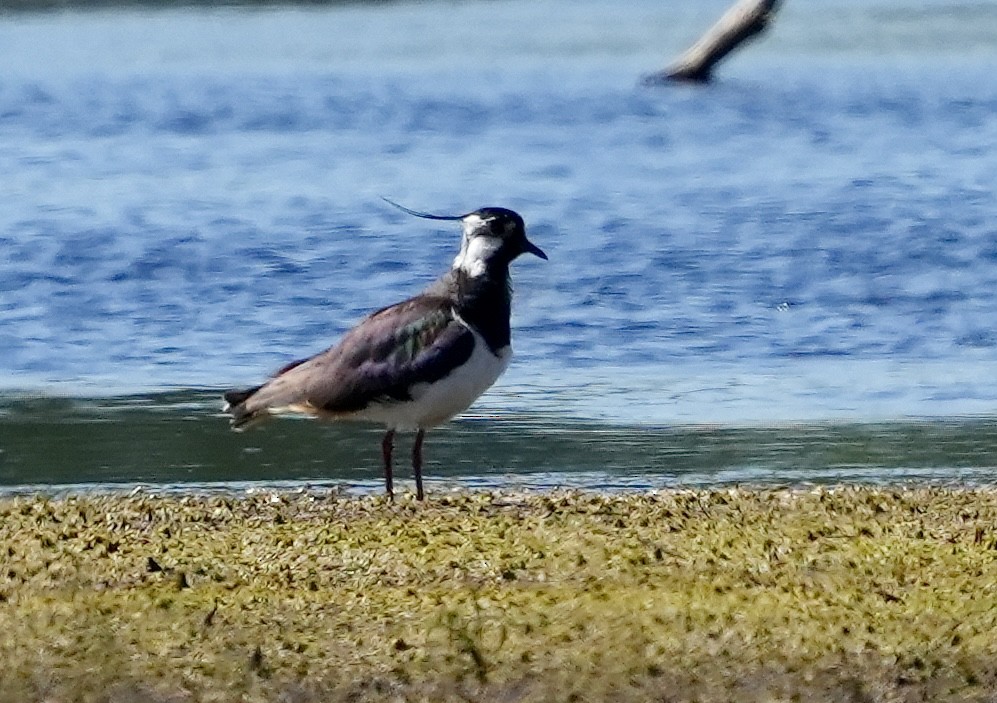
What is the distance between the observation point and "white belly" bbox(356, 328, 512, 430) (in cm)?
722

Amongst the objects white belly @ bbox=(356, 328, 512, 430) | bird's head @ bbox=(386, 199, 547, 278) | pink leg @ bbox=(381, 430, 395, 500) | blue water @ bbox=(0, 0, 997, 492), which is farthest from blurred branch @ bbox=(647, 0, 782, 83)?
white belly @ bbox=(356, 328, 512, 430)

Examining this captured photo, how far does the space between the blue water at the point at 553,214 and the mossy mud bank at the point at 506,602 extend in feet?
5.47

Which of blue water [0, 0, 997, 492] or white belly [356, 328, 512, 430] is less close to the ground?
white belly [356, 328, 512, 430]

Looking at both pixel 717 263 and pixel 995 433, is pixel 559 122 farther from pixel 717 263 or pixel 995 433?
pixel 995 433

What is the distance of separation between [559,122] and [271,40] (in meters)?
15.7

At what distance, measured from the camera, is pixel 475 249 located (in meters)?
7.53

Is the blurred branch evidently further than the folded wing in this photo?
Yes

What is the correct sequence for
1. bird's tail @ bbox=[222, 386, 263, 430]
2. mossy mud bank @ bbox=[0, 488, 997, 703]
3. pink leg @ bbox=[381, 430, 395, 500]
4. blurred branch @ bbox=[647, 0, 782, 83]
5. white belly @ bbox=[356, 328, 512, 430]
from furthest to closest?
blurred branch @ bbox=[647, 0, 782, 83] < bird's tail @ bbox=[222, 386, 263, 430] < pink leg @ bbox=[381, 430, 395, 500] < white belly @ bbox=[356, 328, 512, 430] < mossy mud bank @ bbox=[0, 488, 997, 703]

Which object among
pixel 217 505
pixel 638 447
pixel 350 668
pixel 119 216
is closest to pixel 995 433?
pixel 638 447

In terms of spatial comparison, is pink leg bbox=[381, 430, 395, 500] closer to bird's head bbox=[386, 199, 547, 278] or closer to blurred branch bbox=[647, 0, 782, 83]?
bird's head bbox=[386, 199, 547, 278]

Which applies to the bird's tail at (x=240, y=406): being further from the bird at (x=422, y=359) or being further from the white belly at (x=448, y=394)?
the white belly at (x=448, y=394)

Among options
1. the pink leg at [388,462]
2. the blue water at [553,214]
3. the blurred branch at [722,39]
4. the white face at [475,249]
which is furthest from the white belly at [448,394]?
the blurred branch at [722,39]

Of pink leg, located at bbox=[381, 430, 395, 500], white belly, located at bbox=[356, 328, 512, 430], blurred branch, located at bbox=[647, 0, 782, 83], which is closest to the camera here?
white belly, located at bbox=[356, 328, 512, 430]

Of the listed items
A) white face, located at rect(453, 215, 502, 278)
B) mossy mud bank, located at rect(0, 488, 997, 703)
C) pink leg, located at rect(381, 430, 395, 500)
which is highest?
white face, located at rect(453, 215, 502, 278)
